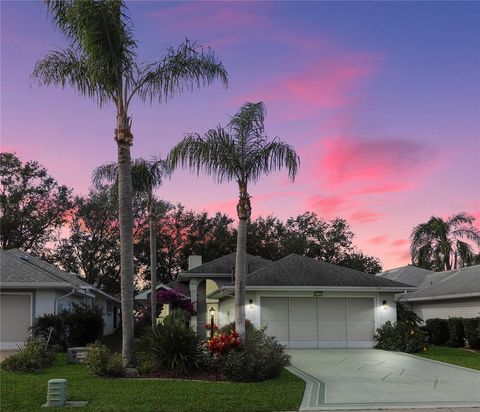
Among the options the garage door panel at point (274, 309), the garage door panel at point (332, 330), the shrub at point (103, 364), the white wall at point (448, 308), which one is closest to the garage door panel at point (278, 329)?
the garage door panel at point (274, 309)

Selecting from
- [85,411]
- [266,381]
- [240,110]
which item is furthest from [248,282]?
[85,411]

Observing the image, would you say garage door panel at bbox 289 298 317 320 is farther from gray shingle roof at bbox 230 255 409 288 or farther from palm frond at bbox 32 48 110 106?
palm frond at bbox 32 48 110 106

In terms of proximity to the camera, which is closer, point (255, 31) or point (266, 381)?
point (266, 381)

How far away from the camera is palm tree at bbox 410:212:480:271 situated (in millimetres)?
37688

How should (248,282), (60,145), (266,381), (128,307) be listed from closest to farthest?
(266,381), (128,307), (60,145), (248,282)

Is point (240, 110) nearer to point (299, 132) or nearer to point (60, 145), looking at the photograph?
point (299, 132)

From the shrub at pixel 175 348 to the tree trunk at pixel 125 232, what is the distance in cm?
59

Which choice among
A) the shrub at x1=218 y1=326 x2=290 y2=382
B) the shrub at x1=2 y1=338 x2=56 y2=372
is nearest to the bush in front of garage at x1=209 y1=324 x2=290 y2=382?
the shrub at x1=218 y1=326 x2=290 y2=382

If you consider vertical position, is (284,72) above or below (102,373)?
above

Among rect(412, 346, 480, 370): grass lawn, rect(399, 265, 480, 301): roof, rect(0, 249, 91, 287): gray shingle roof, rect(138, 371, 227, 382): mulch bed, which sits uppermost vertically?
rect(0, 249, 91, 287): gray shingle roof

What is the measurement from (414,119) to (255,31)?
610cm

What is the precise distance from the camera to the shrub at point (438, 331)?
26.0 m

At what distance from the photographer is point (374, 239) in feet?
99.0

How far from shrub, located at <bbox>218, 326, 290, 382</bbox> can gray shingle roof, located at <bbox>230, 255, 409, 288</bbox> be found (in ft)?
30.9
